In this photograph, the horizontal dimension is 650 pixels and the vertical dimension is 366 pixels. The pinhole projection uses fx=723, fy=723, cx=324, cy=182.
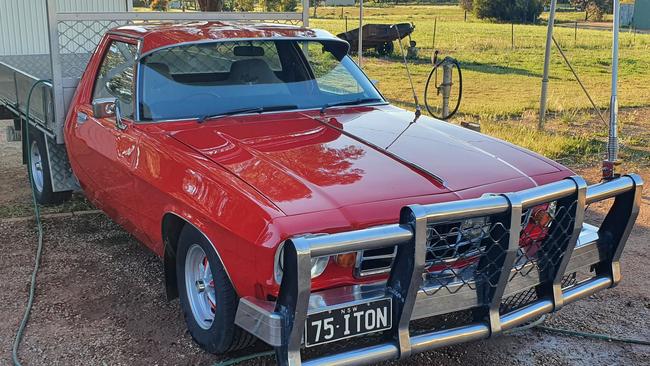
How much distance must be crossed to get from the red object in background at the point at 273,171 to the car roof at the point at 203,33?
14mm

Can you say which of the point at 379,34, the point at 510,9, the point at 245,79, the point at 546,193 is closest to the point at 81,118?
the point at 245,79

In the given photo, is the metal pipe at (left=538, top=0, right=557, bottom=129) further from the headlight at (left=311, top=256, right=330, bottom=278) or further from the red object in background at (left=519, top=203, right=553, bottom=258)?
the headlight at (left=311, top=256, right=330, bottom=278)

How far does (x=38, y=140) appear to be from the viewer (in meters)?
6.66

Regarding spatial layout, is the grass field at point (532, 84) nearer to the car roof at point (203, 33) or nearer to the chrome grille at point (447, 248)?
the car roof at point (203, 33)

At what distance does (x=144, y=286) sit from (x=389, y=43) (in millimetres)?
22895

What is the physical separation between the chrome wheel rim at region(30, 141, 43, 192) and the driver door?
147 centimetres

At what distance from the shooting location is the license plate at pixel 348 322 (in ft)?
9.82

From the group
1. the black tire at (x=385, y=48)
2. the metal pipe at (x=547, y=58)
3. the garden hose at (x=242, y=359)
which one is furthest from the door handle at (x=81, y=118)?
the black tire at (x=385, y=48)

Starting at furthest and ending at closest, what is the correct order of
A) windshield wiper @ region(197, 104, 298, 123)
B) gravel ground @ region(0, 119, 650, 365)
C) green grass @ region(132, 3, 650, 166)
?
green grass @ region(132, 3, 650, 166)
windshield wiper @ region(197, 104, 298, 123)
gravel ground @ region(0, 119, 650, 365)

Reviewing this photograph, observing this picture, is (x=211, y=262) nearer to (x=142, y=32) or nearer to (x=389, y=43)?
(x=142, y=32)

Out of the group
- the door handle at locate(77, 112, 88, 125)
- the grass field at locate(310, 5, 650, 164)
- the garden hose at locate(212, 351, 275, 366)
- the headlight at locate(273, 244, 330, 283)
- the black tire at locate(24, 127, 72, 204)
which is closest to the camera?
the headlight at locate(273, 244, 330, 283)

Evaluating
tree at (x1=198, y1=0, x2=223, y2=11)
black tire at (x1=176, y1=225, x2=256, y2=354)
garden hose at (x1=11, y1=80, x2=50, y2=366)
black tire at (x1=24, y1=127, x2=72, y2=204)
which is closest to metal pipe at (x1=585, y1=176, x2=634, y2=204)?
black tire at (x1=176, y1=225, x2=256, y2=354)

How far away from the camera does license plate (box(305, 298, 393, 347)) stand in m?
2.99

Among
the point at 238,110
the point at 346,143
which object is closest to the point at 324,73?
the point at 238,110
